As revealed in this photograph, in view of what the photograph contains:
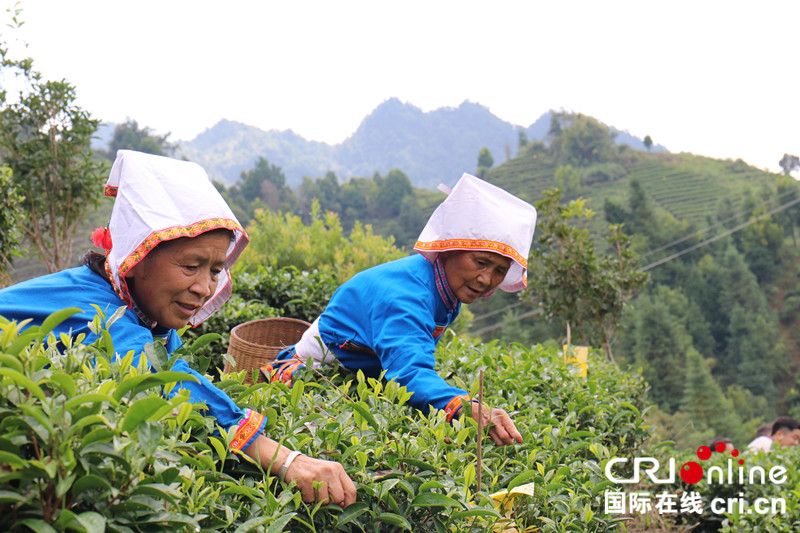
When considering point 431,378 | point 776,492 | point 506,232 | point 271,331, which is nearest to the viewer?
point 431,378

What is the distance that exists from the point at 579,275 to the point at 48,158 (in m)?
5.40

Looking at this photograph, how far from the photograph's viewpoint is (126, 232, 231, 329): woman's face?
170 centimetres

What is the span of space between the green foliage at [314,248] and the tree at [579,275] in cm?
180

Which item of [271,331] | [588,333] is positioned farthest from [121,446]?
[588,333]

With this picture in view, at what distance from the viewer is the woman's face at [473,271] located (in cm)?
255

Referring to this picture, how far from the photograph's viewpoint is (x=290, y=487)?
125 cm

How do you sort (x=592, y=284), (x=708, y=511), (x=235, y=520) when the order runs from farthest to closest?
(x=592, y=284) → (x=708, y=511) → (x=235, y=520)

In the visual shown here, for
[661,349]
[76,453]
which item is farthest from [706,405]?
[76,453]

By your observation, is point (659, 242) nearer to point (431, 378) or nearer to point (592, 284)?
point (592, 284)

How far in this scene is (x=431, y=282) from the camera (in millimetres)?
2598

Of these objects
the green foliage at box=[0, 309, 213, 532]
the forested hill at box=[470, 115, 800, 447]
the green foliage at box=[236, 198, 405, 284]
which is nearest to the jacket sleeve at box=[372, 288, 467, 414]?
the green foliage at box=[0, 309, 213, 532]

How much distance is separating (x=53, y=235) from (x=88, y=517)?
5639mm

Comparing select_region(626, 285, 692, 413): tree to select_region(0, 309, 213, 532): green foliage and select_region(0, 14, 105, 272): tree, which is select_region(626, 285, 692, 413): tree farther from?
select_region(0, 309, 213, 532): green foliage

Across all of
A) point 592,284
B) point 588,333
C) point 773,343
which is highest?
point 592,284
